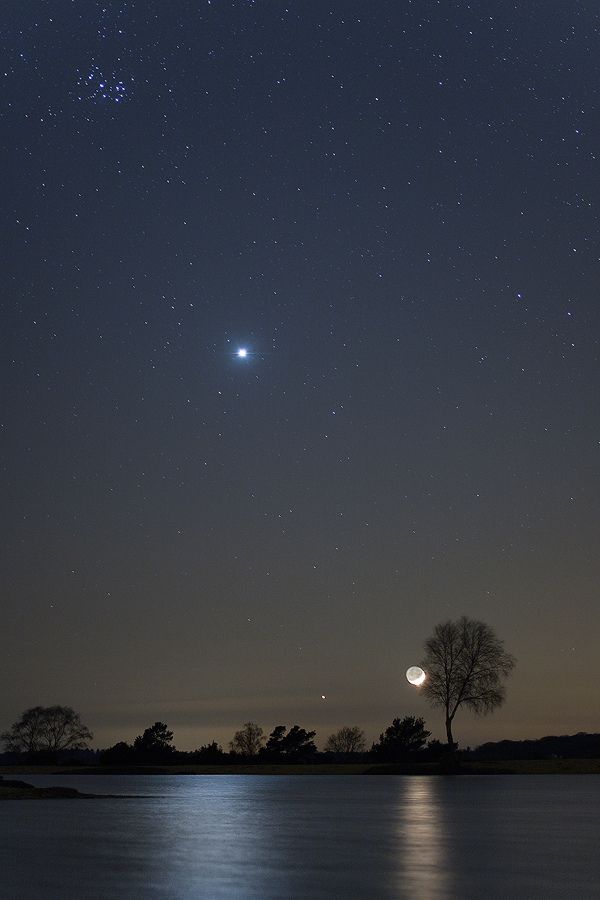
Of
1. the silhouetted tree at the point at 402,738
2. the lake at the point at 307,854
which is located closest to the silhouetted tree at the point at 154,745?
the silhouetted tree at the point at 402,738

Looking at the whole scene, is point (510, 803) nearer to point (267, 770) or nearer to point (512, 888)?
point (512, 888)

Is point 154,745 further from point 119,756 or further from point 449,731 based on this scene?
point 449,731

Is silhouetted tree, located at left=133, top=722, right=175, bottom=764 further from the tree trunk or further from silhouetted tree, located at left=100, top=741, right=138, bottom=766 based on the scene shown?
the tree trunk

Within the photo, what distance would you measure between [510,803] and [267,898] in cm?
2167

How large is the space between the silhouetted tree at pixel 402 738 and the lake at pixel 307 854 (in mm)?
75823

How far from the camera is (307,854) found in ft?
48.9

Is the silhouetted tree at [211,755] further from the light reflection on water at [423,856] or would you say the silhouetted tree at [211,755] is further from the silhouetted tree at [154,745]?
the light reflection on water at [423,856]

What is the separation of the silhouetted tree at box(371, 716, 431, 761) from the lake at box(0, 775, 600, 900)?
249 ft

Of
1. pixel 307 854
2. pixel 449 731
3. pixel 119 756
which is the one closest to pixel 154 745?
pixel 119 756

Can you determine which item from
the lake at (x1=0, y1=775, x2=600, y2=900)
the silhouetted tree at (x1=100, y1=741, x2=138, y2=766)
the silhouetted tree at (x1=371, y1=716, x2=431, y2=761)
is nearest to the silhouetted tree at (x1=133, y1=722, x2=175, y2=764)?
the silhouetted tree at (x1=100, y1=741, x2=138, y2=766)

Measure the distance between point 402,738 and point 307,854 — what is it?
91.1 metres

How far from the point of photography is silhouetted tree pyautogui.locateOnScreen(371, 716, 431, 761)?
99375 mm

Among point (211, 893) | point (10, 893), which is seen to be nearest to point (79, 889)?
point (10, 893)

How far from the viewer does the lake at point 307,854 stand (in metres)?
11.1
